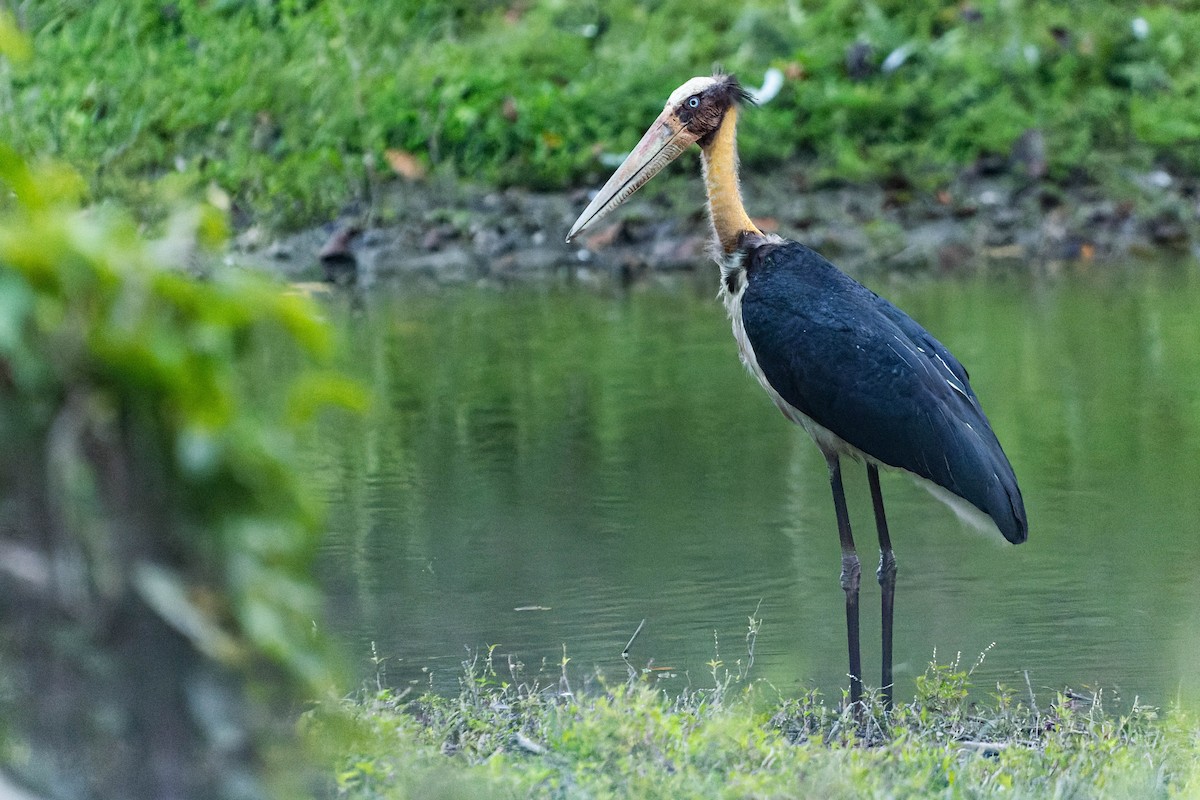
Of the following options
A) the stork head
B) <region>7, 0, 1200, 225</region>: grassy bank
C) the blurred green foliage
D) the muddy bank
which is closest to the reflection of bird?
the stork head

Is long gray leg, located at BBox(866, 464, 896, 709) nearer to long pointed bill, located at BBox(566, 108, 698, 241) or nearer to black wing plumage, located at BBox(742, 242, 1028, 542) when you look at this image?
black wing plumage, located at BBox(742, 242, 1028, 542)

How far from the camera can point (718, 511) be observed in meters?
7.86

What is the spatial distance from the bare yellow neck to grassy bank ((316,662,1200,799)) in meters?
1.63

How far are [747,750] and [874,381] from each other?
159cm

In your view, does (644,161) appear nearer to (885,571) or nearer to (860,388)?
(860,388)

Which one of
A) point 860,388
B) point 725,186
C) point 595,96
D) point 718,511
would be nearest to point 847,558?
point 860,388

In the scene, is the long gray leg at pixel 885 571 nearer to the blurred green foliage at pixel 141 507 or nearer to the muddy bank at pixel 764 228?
the blurred green foliage at pixel 141 507

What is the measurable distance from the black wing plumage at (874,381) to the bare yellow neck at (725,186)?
0.33m

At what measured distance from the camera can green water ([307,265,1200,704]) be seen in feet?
19.3

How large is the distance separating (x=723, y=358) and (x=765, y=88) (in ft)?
19.4

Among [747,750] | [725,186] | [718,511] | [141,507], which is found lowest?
[718,511]

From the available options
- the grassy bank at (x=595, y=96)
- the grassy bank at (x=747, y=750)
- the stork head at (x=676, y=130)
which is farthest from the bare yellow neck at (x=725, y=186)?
the grassy bank at (x=595, y=96)

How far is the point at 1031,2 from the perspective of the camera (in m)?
18.2

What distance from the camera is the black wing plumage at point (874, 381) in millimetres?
5180
